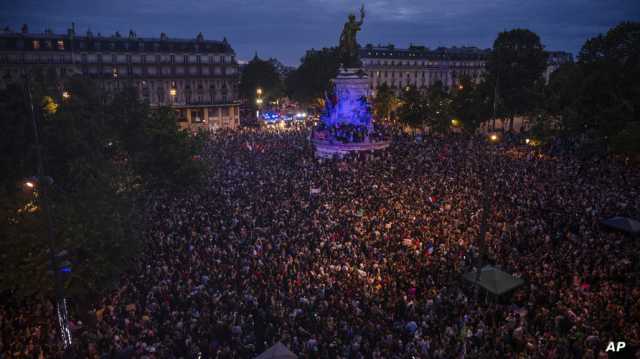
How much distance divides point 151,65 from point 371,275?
61.2m

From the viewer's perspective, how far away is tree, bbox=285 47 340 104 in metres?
86.6

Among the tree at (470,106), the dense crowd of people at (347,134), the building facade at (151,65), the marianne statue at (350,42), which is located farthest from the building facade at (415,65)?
the dense crowd of people at (347,134)

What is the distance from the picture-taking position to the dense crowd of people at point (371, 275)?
1283 cm

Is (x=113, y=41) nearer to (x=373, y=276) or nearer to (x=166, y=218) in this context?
(x=166, y=218)

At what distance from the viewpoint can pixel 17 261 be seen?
14938 millimetres

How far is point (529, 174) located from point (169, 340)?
87.1 feet

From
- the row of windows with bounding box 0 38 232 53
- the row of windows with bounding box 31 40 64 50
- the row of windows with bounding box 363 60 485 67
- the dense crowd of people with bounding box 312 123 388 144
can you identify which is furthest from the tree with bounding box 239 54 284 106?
the dense crowd of people with bounding box 312 123 388 144

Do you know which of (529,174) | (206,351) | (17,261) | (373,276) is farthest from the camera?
(529,174)

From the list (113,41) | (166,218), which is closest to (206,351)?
(166,218)

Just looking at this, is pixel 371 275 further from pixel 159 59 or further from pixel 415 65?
pixel 415 65

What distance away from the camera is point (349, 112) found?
4516cm

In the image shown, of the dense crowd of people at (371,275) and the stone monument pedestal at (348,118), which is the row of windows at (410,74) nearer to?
the stone monument pedestal at (348,118)

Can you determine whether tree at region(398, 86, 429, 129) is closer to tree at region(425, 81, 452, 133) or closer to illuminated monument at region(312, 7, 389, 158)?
tree at region(425, 81, 452, 133)

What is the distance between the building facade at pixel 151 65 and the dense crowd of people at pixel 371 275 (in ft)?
121
